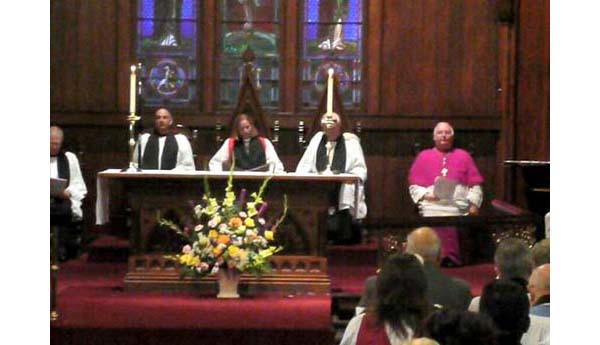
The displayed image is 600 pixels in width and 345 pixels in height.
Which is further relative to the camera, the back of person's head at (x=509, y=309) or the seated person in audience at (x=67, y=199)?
the seated person in audience at (x=67, y=199)

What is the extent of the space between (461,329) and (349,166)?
6962 millimetres

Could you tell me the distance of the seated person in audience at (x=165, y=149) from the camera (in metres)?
10.1

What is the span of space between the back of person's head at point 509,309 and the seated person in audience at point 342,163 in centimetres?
623

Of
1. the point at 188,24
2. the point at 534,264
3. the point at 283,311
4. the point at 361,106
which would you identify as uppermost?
the point at 188,24

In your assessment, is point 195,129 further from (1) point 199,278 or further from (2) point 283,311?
(2) point 283,311

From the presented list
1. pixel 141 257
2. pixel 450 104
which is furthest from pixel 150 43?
pixel 141 257

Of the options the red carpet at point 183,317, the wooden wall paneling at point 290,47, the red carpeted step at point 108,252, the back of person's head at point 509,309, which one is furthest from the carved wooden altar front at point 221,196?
the back of person's head at point 509,309

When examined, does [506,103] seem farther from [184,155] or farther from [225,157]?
[184,155]

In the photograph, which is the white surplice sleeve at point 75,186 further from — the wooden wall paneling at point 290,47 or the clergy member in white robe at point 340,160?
the wooden wall paneling at point 290,47

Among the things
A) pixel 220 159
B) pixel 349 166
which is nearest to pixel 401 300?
pixel 220 159

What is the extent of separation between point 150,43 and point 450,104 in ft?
9.60

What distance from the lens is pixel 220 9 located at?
11.5 m

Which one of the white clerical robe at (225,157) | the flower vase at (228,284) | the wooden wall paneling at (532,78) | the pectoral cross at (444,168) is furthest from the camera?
the wooden wall paneling at (532,78)

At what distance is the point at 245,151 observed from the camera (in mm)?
9883
